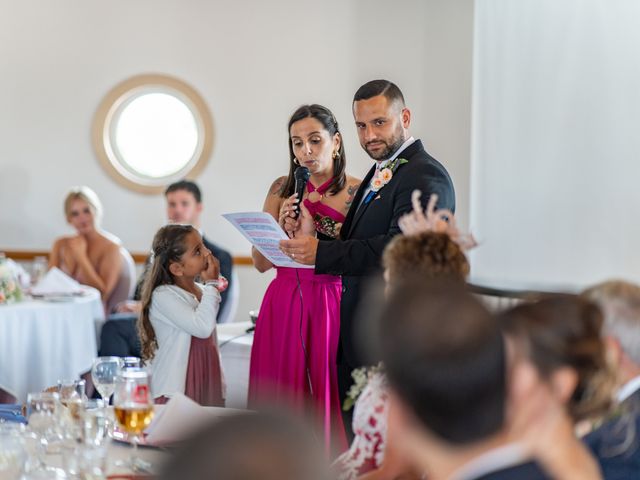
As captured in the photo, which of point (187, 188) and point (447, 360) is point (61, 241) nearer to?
point (187, 188)

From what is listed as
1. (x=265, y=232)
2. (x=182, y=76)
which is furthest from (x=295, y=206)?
(x=182, y=76)

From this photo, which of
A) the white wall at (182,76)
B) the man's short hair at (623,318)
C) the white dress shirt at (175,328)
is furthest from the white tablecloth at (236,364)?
the white wall at (182,76)

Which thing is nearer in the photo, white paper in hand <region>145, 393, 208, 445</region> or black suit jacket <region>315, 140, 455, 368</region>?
white paper in hand <region>145, 393, 208, 445</region>

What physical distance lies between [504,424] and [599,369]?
10.7 inches

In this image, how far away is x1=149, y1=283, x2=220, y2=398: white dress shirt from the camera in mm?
3305

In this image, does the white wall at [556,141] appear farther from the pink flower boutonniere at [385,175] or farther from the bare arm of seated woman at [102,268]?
the pink flower boutonniere at [385,175]

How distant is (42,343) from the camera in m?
5.05

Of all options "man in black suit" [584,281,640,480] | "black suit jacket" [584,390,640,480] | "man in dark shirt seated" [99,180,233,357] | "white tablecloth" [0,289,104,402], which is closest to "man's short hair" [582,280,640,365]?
"man in black suit" [584,281,640,480]

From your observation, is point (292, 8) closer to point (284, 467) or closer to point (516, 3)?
point (516, 3)

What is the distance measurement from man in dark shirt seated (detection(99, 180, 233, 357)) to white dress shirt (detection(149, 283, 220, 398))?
2.19 m

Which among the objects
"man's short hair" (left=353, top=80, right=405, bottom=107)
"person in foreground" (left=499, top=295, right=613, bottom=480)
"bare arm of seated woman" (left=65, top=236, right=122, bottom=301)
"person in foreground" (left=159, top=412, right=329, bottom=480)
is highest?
"man's short hair" (left=353, top=80, right=405, bottom=107)

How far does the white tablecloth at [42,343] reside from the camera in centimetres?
493

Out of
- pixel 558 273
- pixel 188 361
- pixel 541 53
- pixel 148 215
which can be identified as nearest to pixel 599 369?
pixel 188 361

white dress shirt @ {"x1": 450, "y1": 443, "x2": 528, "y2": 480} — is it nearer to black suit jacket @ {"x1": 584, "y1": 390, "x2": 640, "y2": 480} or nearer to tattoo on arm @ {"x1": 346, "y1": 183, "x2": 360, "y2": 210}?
black suit jacket @ {"x1": 584, "y1": 390, "x2": 640, "y2": 480}
